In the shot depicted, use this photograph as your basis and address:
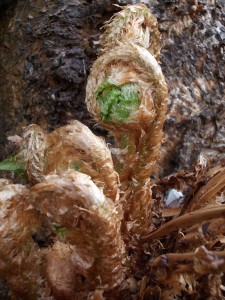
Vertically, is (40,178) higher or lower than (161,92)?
lower

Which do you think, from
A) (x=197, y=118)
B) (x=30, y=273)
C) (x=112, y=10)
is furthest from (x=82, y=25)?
(x=30, y=273)

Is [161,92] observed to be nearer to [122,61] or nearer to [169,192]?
[122,61]

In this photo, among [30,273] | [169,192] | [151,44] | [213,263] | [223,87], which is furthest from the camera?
[223,87]

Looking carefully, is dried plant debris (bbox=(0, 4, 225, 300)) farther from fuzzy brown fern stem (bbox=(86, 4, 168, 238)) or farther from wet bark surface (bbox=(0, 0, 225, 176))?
wet bark surface (bbox=(0, 0, 225, 176))

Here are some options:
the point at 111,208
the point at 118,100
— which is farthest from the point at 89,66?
the point at 111,208

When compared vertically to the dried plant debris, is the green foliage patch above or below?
above

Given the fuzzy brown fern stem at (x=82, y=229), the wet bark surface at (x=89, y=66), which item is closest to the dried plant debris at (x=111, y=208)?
the fuzzy brown fern stem at (x=82, y=229)

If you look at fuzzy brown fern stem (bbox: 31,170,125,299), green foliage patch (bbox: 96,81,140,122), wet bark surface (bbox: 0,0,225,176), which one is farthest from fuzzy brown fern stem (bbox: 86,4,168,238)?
wet bark surface (bbox: 0,0,225,176)
